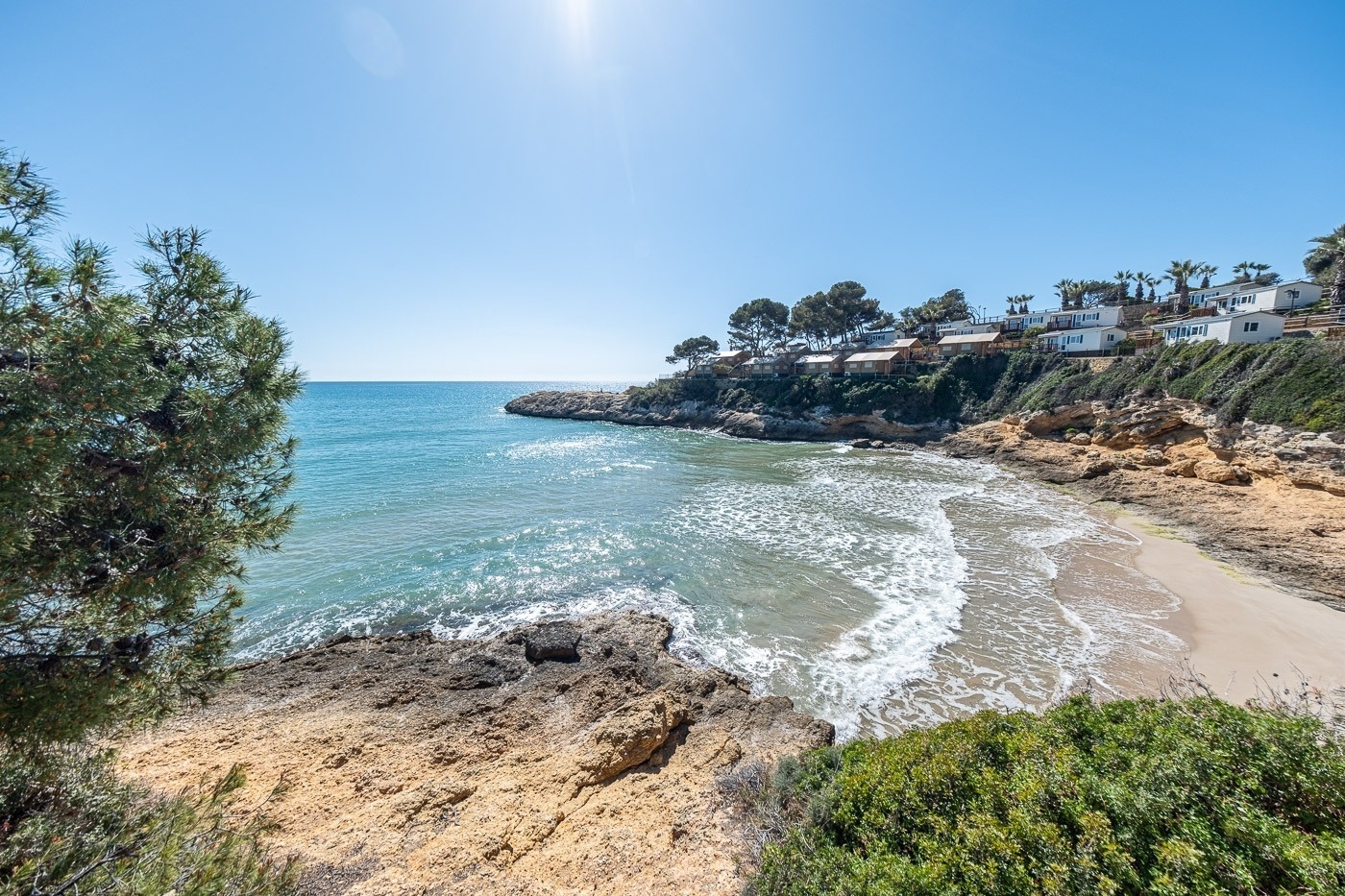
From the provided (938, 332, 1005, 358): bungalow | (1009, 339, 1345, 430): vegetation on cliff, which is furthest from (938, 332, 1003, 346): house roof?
(1009, 339, 1345, 430): vegetation on cliff

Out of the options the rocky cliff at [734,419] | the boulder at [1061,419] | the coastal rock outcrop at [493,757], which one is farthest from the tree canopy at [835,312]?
the coastal rock outcrop at [493,757]

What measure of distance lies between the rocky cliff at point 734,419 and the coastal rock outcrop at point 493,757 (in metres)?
42.4

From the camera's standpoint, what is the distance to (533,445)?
152 ft

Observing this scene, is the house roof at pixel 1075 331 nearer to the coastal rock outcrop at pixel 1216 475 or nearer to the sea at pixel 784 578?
the coastal rock outcrop at pixel 1216 475

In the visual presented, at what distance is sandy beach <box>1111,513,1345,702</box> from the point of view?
10.6m

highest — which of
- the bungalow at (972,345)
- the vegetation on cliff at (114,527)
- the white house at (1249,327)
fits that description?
the bungalow at (972,345)

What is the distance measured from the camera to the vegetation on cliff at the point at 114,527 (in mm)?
3637

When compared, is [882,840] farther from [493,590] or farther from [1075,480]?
[1075,480]

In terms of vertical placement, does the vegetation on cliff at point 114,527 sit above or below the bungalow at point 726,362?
below

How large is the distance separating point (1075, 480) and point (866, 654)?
25721 millimetres

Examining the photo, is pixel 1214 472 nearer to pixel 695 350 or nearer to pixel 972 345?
pixel 972 345

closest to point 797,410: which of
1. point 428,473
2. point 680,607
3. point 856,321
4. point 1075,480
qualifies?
point 856,321

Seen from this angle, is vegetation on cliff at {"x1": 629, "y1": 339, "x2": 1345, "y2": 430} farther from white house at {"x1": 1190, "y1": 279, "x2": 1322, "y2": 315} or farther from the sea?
white house at {"x1": 1190, "y1": 279, "x2": 1322, "y2": 315}

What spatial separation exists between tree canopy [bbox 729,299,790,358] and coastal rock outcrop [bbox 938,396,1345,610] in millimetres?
44648
